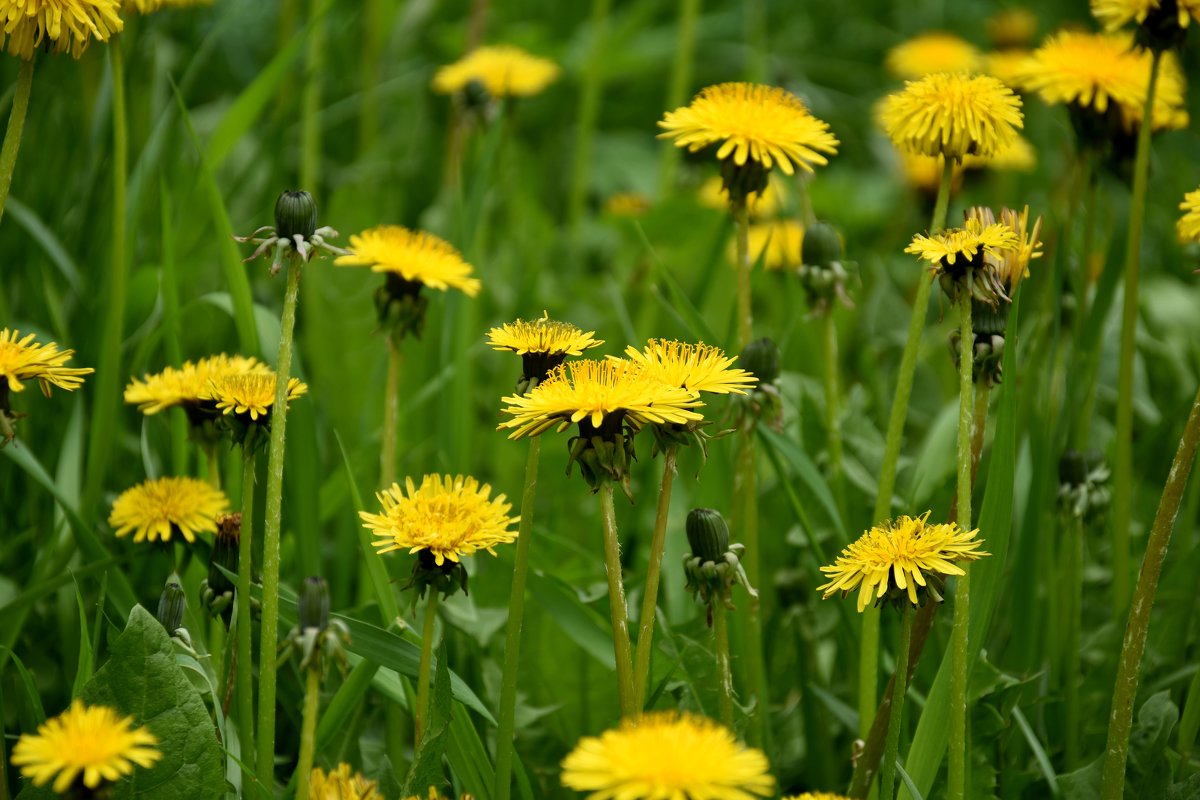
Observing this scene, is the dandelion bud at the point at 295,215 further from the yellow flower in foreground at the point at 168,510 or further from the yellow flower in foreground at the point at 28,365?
the yellow flower in foreground at the point at 168,510

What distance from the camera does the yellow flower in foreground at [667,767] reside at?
867 mm

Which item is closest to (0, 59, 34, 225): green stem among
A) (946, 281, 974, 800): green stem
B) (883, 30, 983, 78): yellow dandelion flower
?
(946, 281, 974, 800): green stem

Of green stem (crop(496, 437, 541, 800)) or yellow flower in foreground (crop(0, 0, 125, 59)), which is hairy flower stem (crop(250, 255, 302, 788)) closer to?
green stem (crop(496, 437, 541, 800))

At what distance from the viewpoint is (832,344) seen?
5.72ft

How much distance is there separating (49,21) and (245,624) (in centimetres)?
63

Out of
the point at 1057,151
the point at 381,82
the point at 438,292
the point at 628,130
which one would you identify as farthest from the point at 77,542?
the point at 1057,151

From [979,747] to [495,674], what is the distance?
596 mm

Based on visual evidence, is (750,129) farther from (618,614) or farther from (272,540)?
(272,540)

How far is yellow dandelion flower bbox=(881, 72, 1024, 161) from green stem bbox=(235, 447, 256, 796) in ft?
2.62

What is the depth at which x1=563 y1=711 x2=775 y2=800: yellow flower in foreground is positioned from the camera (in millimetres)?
867

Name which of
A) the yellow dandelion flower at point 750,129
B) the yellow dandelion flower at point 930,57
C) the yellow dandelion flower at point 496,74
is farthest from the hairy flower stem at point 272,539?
the yellow dandelion flower at point 930,57

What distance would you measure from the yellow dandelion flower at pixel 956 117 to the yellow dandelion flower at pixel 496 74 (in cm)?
118

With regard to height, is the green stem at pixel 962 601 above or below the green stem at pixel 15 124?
below

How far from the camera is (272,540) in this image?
48.3 inches
